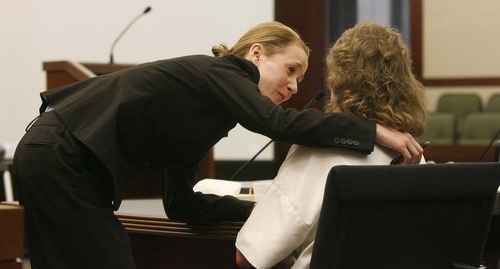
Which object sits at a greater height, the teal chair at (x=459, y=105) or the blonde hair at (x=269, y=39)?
the blonde hair at (x=269, y=39)

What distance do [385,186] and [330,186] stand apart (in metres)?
0.11

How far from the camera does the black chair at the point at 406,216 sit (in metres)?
1.59

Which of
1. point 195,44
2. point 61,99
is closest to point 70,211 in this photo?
point 61,99

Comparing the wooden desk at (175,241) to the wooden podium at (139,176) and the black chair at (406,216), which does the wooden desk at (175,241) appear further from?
the wooden podium at (139,176)

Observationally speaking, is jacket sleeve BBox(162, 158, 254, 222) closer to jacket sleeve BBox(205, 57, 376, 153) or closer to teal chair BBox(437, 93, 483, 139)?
jacket sleeve BBox(205, 57, 376, 153)

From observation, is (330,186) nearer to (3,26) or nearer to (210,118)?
(210,118)

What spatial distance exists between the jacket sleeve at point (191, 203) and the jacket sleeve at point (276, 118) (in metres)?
0.26

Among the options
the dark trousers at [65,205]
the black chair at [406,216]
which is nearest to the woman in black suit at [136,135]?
the dark trousers at [65,205]

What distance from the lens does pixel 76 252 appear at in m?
1.93

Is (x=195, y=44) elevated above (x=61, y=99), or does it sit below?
below

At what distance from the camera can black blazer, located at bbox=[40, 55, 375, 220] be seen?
1.93 meters

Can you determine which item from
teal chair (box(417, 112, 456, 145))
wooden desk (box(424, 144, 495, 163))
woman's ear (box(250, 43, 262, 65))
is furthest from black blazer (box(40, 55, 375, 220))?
teal chair (box(417, 112, 456, 145))

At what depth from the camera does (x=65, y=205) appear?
1.92 metres

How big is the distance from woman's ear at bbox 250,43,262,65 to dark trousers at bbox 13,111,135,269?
0.48 metres
